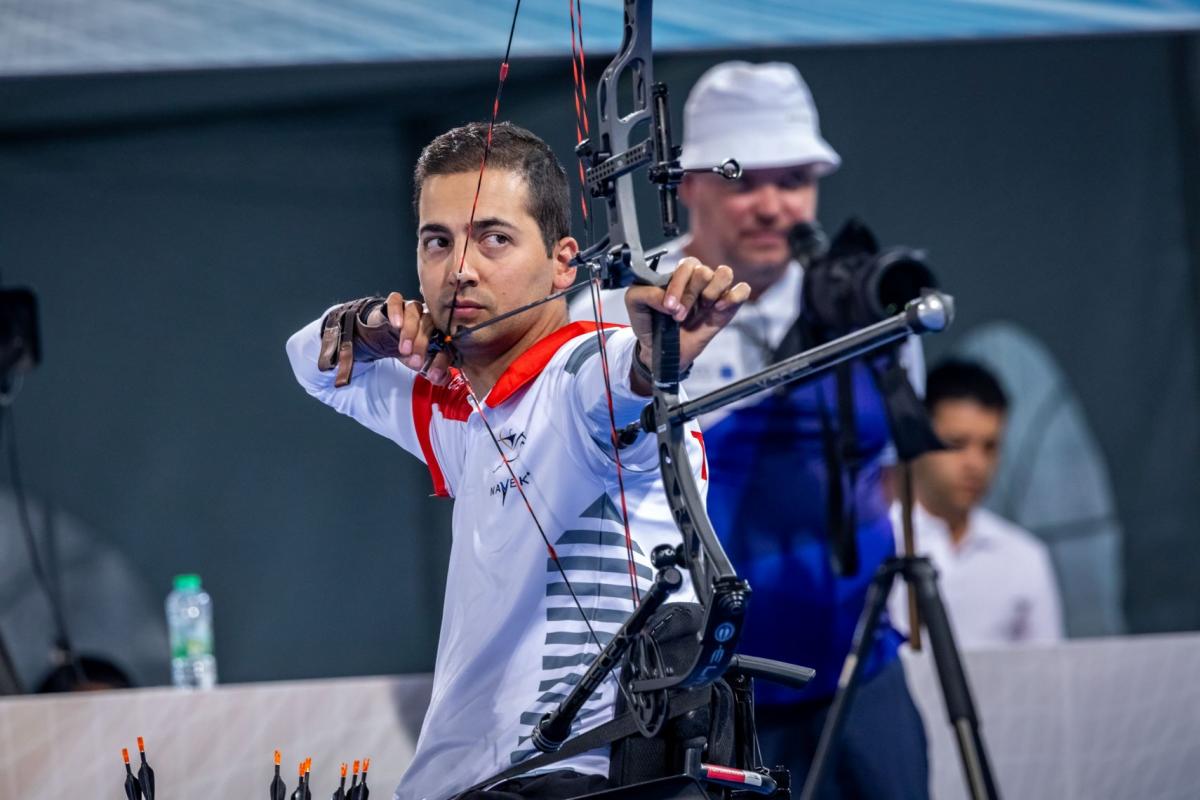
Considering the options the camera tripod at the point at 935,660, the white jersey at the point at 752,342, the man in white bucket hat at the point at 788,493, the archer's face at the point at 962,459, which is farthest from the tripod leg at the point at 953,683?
the archer's face at the point at 962,459

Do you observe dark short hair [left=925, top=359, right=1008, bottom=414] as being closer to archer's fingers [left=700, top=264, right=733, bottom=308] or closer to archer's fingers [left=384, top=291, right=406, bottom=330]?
archer's fingers [left=384, top=291, right=406, bottom=330]

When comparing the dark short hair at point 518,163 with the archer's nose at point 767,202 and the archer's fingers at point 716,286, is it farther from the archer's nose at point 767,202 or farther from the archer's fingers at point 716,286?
the archer's nose at point 767,202

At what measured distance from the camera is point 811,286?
225 cm

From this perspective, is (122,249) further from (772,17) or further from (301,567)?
(772,17)

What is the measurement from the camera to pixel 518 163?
145 centimetres

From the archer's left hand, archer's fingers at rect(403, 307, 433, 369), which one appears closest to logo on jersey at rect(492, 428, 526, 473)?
archer's fingers at rect(403, 307, 433, 369)

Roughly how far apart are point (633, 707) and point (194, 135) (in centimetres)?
298

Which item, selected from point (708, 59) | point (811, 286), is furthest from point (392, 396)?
point (708, 59)

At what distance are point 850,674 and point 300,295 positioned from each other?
2.01 metres

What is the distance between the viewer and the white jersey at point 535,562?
1.31 metres

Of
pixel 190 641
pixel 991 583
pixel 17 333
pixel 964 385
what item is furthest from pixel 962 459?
pixel 17 333

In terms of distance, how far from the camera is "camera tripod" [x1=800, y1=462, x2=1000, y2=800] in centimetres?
194

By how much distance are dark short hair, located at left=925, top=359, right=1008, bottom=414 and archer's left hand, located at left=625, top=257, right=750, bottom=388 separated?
3055 mm

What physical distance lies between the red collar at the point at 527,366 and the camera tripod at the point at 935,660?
2.84 ft
